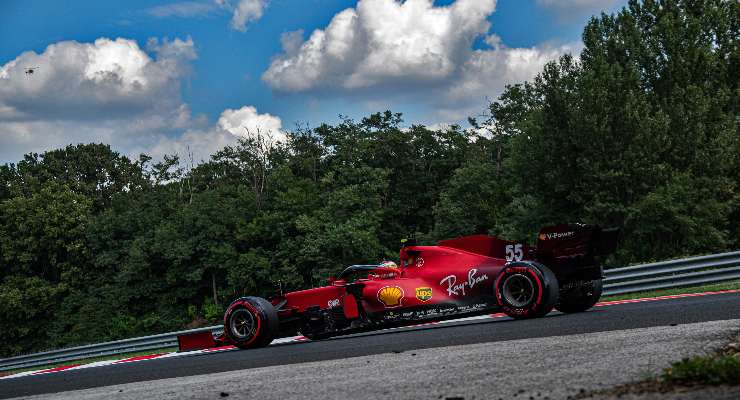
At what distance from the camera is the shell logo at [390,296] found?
1111 cm

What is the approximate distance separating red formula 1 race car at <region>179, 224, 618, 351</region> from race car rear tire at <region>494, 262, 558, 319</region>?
0.5 inches

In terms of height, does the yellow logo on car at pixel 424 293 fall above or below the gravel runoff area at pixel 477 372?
above

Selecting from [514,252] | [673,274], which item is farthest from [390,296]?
[673,274]

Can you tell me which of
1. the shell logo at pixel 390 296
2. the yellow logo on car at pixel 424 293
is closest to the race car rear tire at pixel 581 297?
the yellow logo on car at pixel 424 293

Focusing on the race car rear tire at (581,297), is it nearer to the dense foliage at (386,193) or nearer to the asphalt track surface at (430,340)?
the asphalt track surface at (430,340)

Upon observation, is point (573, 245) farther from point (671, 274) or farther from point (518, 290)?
point (671, 274)

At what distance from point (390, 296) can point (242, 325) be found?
263 cm

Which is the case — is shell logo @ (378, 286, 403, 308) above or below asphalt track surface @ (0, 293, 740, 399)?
above

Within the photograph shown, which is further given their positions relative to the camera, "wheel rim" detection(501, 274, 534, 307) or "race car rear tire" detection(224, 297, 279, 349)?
"race car rear tire" detection(224, 297, 279, 349)

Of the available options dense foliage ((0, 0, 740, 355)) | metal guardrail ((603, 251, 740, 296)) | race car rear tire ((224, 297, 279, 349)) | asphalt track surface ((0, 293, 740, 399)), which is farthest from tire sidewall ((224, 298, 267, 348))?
dense foliage ((0, 0, 740, 355))

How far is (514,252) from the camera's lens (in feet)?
35.9

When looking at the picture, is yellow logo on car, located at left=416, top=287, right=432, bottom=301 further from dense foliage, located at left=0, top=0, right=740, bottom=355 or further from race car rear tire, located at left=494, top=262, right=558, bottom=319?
dense foliage, located at left=0, top=0, right=740, bottom=355

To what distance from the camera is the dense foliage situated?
122 feet

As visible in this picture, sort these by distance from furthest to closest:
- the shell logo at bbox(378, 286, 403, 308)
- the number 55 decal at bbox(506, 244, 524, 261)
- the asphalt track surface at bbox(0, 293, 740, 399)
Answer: the shell logo at bbox(378, 286, 403, 308) → the number 55 decal at bbox(506, 244, 524, 261) → the asphalt track surface at bbox(0, 293, 740, 399)
